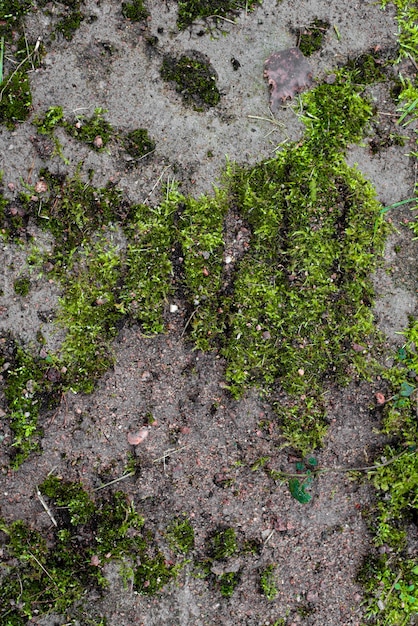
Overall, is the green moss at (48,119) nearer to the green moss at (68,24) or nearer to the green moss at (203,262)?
the green moss at (68,24)

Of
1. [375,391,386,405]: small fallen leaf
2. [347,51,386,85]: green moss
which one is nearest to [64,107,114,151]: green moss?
[347,51,386,85]: green moss

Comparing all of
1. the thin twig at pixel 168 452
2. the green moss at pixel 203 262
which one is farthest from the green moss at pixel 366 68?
the thin twig at pixel 168 452

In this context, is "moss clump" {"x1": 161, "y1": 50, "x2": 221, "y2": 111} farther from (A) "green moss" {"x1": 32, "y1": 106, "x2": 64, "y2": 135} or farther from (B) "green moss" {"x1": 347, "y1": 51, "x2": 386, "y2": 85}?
(B) "green moss" {"x1": 347, "y1": 51, "x2": 386, "y2": 85}

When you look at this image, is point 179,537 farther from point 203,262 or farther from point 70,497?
point 203,262

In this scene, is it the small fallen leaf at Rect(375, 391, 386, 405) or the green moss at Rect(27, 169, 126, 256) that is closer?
the green moss at Rect(27, 169, 126, 256)

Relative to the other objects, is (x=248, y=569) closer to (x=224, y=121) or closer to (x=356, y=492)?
(x=356, y=492)

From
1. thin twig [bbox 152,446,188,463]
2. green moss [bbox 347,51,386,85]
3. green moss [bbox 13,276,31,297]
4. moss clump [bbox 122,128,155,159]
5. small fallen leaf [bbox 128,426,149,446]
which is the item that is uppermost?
green moss [bbox 347,51,386,85]

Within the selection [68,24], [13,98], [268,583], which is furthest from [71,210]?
[268,583]

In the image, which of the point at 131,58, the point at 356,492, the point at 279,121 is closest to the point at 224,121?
the point at 279,121
